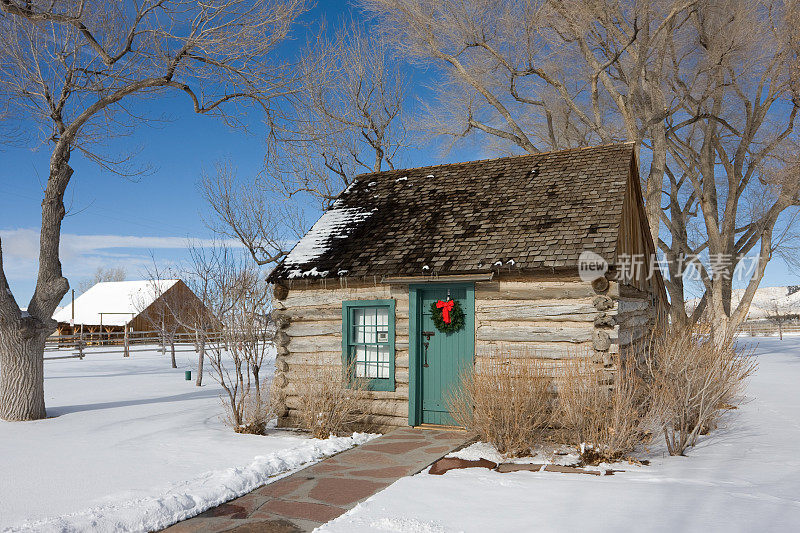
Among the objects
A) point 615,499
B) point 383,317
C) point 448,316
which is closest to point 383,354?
point 383,317

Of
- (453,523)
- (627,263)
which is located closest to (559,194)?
(627,263)

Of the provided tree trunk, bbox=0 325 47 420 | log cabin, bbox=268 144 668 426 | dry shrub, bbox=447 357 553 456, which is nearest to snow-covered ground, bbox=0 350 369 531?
tree trunk, bbox=0 325 47 420

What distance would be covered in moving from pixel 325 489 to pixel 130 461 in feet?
10.5

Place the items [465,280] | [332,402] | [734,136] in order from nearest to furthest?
[465,280]
[332,402]
[734,136]

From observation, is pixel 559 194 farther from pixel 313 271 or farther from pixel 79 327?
pixel 79 327

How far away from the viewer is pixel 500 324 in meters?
9.18

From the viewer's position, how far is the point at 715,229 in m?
19.4

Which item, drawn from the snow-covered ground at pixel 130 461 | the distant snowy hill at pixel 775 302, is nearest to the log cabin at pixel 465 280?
the snow-covered ground at pixel 130 461

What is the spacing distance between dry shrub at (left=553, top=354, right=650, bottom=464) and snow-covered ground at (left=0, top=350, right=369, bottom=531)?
3252mm

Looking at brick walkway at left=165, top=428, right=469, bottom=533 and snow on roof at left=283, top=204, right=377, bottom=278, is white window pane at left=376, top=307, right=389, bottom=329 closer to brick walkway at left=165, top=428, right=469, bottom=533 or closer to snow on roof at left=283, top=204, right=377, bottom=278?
snow on roof at left=283, top=204, right=377, bottom=278

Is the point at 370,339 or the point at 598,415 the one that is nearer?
the point at 598,415

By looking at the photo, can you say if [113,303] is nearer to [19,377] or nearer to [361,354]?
[19,377]

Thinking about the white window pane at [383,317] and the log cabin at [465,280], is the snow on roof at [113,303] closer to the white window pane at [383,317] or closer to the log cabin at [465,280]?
the log cabin at [465,280]

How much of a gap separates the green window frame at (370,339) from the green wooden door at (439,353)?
0.54 m
